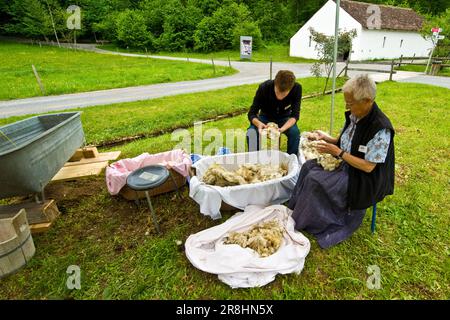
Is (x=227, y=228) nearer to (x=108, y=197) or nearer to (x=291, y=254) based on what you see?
(x=291, y=254)

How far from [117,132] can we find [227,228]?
13.4ft

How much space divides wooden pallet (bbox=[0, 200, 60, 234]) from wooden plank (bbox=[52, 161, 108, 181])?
2.36 feet

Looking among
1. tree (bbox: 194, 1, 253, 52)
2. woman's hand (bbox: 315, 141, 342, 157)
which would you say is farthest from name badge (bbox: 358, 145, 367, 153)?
tree (bbox: 194, 1, 253, 52)

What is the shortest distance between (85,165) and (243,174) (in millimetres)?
2498


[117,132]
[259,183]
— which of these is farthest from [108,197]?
[117,132]

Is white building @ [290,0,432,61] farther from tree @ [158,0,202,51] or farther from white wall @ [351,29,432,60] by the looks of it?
tree @ [158,0,202,51]

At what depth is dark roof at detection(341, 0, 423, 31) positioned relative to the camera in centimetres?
2278

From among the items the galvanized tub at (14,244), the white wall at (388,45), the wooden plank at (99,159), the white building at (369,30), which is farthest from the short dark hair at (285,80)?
the white wall at (388,45)

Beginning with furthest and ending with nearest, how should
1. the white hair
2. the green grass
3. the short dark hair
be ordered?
the green grass
the short dark hair
the white hair

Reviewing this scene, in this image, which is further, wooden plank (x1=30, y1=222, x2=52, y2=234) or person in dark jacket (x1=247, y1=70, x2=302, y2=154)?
person in dark jacket (x1=247, y1=70, x2=302, y2=154)

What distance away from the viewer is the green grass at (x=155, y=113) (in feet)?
19.1

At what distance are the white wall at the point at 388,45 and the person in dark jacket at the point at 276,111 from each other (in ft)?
75.0
